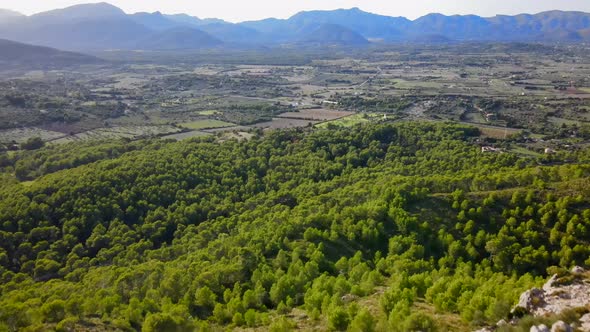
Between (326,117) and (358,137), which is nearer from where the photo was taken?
(358,137)

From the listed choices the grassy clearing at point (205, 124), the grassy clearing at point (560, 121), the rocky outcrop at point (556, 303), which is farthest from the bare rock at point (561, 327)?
the grassy clearing at point (560, 121)

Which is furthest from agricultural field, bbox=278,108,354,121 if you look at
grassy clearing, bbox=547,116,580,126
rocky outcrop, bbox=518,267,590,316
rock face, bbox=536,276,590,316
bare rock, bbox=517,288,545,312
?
bare rock, bbox=517,288,545,312

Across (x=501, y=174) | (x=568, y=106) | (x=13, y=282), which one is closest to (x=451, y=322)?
(x=501, y=174)

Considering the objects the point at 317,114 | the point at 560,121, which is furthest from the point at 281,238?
the point at 560,121

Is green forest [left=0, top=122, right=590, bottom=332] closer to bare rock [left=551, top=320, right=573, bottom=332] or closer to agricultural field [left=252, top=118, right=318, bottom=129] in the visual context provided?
bare rock [left=551, top=320, right=573, bottom=332]

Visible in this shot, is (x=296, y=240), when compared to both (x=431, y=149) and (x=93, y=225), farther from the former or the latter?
(x=431, y=149)

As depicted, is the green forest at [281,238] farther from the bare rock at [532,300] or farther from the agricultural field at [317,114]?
the agricultural field at [317,114]

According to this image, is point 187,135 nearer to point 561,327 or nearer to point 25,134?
point 25,134
